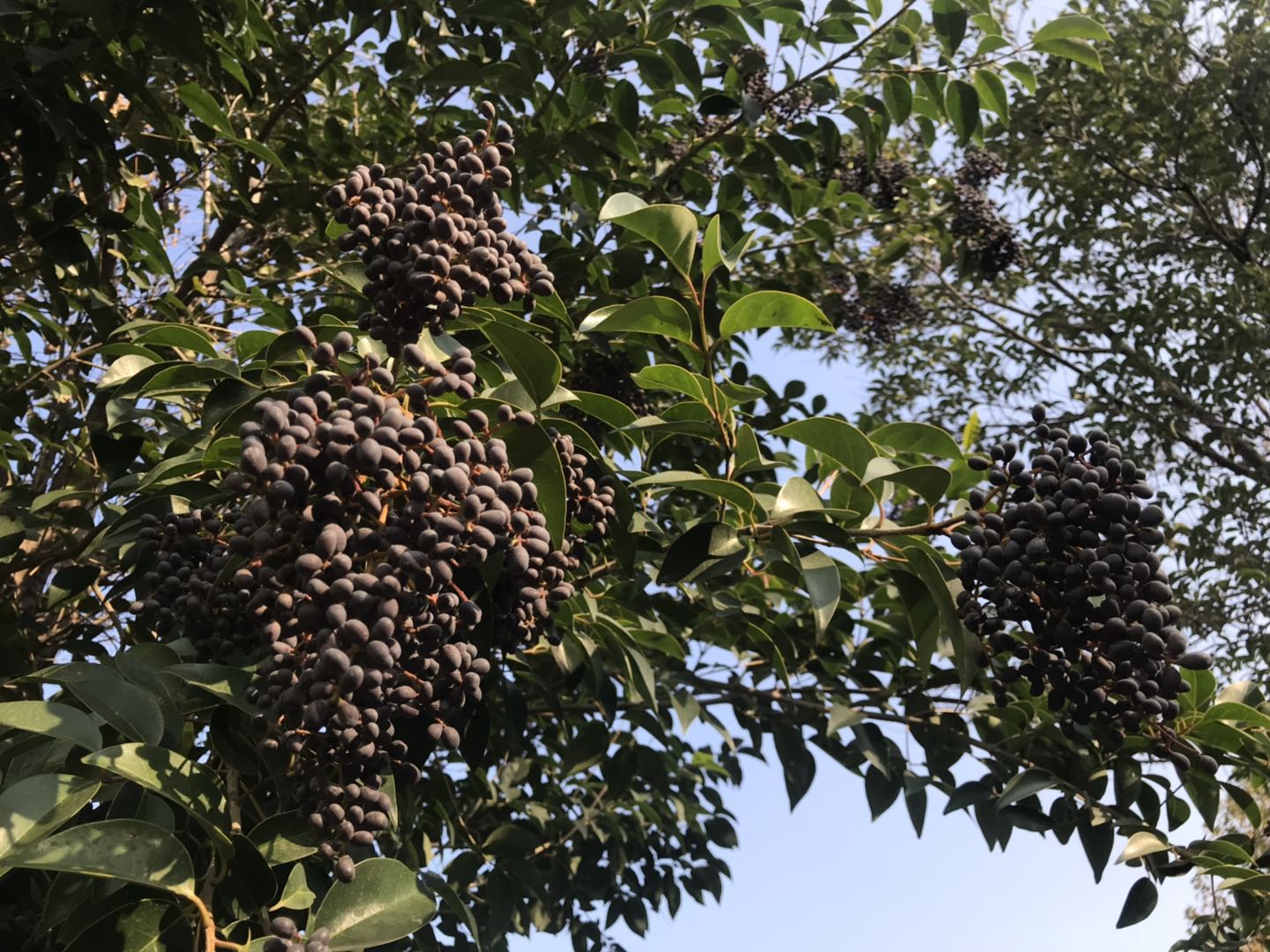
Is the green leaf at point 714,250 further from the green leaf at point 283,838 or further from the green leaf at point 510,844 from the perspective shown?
the green leaf at point 510,844

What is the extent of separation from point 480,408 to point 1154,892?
160cm

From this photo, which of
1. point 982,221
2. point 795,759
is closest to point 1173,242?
point 982,221

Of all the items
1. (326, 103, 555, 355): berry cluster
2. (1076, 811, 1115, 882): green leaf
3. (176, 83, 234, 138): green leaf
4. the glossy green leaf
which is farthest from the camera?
(176, 83, 234, 138): green leaf

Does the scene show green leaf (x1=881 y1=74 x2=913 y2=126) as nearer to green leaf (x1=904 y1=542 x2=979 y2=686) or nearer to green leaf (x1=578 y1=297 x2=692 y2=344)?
green leaf (x1=578 y1=297 x2=692 y2=344)

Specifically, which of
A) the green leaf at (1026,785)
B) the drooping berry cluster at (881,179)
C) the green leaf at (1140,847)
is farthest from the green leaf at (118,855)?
the drooping berry cluster at (881,179)

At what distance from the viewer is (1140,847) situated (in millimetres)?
1918

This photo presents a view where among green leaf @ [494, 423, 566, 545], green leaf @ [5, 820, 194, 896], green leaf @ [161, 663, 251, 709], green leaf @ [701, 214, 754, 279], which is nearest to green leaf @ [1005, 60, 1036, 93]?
green leaf @ [701, 214, 754, 279]

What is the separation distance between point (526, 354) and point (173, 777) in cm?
72

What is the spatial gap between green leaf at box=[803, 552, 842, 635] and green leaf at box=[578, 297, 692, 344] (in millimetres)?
419

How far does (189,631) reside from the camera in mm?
1556

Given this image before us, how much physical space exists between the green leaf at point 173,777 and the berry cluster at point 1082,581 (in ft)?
3.66

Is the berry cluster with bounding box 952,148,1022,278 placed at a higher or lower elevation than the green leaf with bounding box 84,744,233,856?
higher

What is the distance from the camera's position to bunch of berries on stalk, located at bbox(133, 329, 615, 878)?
1209 mm

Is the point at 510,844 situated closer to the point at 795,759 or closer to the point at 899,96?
the point at 795,759
